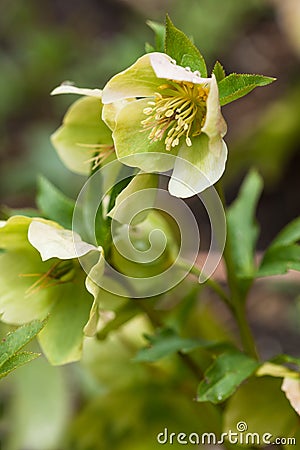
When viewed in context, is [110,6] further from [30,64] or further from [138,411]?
[138,411]

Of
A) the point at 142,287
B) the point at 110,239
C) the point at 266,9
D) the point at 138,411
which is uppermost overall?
the point at 110,239

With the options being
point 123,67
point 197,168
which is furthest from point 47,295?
point 123,67

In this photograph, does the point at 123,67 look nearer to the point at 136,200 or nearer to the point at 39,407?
the point at 39,407

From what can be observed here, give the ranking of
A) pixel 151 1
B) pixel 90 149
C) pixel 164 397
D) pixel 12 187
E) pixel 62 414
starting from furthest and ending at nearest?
pixel 151 1 < pixel 12 187 < pixel 62 414 < pixel 164 397 < pixel 90 149

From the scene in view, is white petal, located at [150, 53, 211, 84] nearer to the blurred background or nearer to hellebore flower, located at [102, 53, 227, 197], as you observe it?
hellebore flower, located at [102, 53, 227, 197]

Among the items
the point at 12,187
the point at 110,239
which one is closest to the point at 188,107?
the point at 110,239

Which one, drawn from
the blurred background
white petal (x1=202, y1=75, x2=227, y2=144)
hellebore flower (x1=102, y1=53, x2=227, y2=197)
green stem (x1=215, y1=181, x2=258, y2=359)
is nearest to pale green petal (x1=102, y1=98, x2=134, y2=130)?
hellebore flower (x1=102, y1=53, x2=227, y2=197)

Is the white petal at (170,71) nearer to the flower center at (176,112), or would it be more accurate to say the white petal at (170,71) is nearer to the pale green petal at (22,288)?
the flower center at (176,112)
